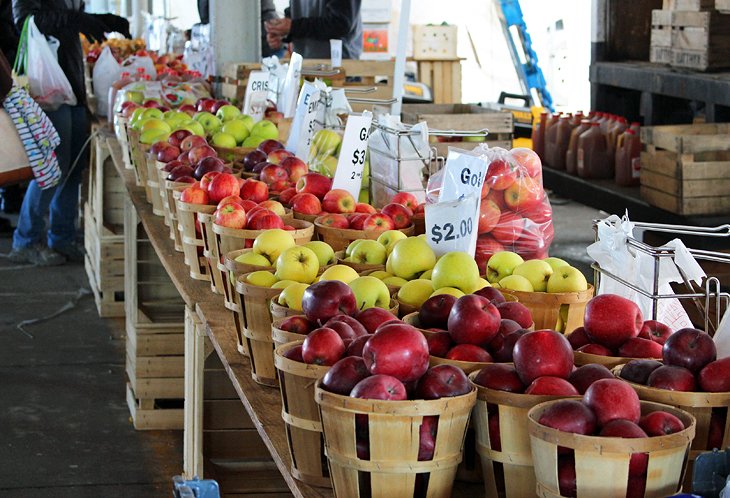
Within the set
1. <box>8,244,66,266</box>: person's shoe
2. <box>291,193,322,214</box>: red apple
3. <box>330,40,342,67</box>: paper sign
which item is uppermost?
<box>330,40,342,67</box>: paper sign

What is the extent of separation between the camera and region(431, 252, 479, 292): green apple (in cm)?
203

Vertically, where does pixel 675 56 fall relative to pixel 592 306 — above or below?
above

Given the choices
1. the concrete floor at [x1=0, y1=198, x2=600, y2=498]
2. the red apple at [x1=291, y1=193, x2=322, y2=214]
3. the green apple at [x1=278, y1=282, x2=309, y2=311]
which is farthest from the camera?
the concrete floor at [x1=0, y1=198, x2=600, y2=498]

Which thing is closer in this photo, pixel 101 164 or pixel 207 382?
pixel 207 382

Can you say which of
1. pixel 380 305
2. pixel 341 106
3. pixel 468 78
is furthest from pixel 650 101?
pixel 468 78

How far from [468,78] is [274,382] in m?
12.9

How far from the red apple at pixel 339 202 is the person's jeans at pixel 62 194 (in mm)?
3948

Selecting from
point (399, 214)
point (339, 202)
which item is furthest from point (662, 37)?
point (399, 214)

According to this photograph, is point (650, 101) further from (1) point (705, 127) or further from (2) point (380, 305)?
(2) point (380, 305)

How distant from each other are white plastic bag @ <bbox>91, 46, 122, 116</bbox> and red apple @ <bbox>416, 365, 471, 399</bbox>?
5.61 m

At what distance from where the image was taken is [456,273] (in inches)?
79.7

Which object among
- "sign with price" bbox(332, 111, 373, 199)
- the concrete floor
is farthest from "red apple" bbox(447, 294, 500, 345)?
the concrete floor

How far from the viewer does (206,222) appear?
273 centimetres

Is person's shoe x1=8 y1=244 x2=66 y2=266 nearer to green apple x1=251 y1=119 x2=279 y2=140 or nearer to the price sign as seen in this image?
green apple x1=251 y1=119 x2=279 y2=140
